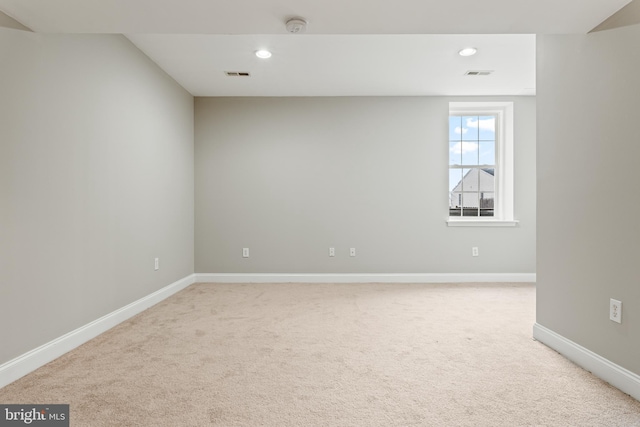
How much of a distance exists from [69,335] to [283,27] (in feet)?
8.34

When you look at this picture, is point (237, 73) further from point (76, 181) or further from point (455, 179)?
point (455, 179)

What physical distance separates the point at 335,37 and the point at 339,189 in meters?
2.11

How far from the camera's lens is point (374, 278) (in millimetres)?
4734

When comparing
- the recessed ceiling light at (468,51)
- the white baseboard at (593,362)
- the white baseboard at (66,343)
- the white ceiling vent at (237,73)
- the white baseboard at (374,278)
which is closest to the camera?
the white baseboard at (593,362)

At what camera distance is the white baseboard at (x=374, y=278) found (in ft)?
15.5

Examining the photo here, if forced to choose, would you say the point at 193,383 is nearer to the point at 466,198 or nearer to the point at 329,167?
the point at 329,167

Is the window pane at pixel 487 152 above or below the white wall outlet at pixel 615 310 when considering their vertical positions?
above

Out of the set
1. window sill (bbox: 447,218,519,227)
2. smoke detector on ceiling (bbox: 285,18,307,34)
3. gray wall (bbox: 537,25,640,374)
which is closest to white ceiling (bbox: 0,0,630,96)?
smoke detector on ceiling (bbox: 285,18,307,34)

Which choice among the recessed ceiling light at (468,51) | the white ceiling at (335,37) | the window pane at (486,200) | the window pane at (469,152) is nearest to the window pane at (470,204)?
the window pane at (486,200)

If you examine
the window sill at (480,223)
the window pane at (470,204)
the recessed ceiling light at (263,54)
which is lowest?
the window sill at (480,223)

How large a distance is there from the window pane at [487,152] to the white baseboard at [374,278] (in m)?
1.61

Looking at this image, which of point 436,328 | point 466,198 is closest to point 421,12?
point 436,328

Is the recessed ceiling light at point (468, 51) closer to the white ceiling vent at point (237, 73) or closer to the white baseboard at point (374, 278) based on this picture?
the white ceiling vent at point (237, 73)

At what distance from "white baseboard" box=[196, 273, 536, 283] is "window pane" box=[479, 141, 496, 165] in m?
1.61
